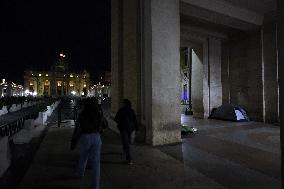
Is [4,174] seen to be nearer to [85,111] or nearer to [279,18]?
[85,111]

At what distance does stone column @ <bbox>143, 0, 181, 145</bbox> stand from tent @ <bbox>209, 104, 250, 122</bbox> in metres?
8.33

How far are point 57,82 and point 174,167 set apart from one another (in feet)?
374

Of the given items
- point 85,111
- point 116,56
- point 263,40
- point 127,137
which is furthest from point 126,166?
point 263,40

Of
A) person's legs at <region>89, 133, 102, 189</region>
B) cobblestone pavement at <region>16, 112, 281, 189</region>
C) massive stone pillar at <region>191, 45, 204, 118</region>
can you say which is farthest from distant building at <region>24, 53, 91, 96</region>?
person's legs at <region>89, 133, 102, 189</region>

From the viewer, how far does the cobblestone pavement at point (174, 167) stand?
5.29 m

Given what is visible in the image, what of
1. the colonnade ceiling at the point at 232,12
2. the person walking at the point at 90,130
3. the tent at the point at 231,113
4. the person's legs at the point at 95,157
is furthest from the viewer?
the tent at the point at 231,113

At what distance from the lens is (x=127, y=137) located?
675cm

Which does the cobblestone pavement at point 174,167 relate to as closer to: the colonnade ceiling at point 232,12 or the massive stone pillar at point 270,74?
the massive stone pillar at point 270,74

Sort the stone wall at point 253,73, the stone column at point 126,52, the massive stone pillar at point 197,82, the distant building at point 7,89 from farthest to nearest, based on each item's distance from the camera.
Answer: the distant building at point 7,89 → the massive stone pillar at point 197,82 → the stone wall at point 253,73 → the stone column at point 126,52

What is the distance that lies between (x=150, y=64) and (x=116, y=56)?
4544 mm

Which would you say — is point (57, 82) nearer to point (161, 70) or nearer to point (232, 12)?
point (232, 12)

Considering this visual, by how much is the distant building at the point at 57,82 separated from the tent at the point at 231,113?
310ft

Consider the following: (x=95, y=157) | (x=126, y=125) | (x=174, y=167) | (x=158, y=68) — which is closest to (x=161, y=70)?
(x=158, y=68)

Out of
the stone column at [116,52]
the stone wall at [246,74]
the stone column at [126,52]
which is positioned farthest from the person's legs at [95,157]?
the stone wall at [246,74]
